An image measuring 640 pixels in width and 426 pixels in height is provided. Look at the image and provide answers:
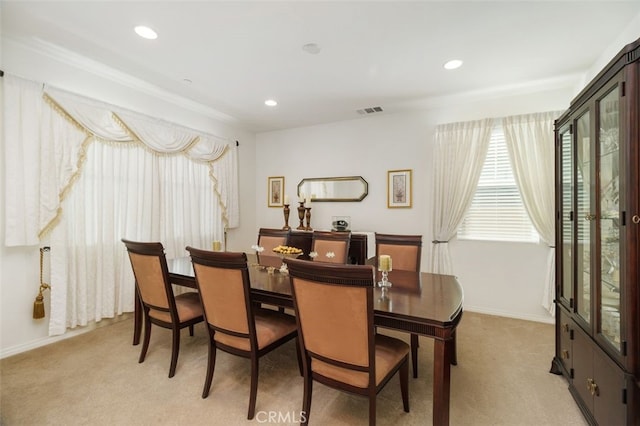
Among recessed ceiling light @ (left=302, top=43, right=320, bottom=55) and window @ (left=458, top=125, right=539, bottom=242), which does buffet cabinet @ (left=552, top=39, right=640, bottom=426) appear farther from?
recessed ceiling light @ (left=302, top=43, right=320, bottom=55)

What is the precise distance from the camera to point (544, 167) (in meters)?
3.39

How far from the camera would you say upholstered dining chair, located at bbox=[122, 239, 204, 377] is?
7.34 feet

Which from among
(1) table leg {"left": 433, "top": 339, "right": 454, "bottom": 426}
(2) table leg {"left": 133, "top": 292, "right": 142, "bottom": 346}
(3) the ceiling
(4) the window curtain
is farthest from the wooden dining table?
(3) the ceiling

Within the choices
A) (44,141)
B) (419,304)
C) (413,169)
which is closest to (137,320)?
(44,141)

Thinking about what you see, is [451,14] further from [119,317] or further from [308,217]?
[119,317]

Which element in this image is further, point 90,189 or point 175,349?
point 90,189

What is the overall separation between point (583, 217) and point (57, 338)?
449cm

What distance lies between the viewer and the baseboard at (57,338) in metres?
2.54

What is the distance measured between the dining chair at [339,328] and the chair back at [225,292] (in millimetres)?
389

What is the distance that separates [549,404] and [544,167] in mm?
2516

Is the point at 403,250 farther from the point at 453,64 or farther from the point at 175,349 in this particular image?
the point at 175,349

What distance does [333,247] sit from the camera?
312 centimetres

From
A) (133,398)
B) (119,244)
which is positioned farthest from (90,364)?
(119,244)

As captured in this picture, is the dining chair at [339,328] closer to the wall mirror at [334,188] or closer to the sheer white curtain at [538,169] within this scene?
the sheer white curtain at [538,169]
